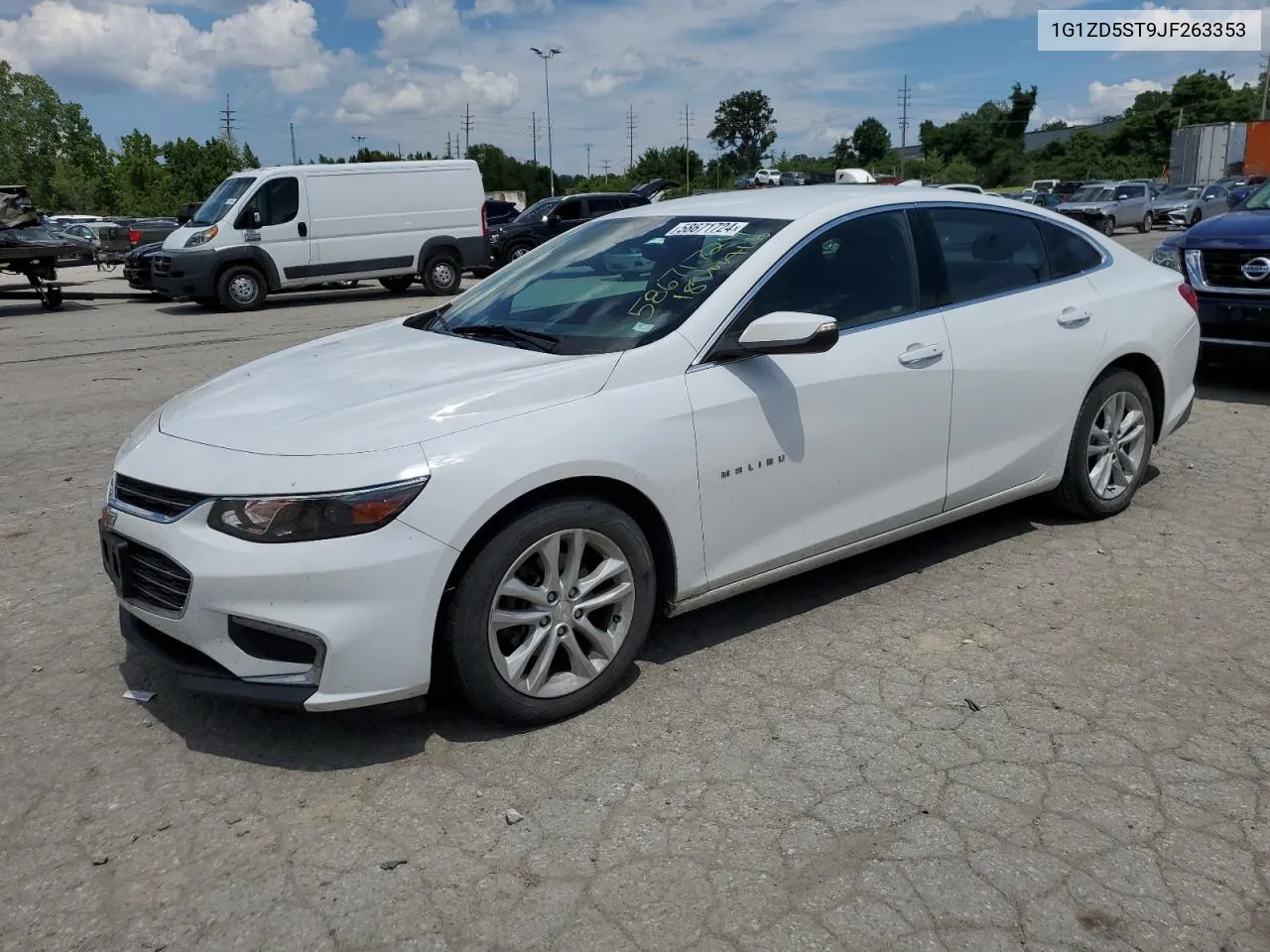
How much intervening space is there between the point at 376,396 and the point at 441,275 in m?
16.1

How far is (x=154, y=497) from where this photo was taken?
3.23m

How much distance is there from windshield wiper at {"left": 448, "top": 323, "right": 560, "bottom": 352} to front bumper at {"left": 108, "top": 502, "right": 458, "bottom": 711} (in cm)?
104

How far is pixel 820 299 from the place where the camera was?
13.0 feet

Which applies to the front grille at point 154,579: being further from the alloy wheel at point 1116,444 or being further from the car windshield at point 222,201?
the car windshield at point 222,201

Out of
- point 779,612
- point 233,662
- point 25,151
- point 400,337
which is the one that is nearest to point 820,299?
point 779,612

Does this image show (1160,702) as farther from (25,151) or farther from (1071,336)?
→ (25,151)

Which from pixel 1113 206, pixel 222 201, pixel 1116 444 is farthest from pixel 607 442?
pixel 1113 206

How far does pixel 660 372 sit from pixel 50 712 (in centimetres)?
231

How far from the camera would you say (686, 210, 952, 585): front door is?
11.9ft

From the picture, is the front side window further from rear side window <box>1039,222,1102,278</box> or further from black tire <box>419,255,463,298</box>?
black tire <box>419,255,463,298</box>

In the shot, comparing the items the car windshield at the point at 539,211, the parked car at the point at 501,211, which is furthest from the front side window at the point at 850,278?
the parked car at the point at 501,211

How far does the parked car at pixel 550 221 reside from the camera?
21750 mm

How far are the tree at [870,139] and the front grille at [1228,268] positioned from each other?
121 m

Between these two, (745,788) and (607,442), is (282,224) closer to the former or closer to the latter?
(607,442)
